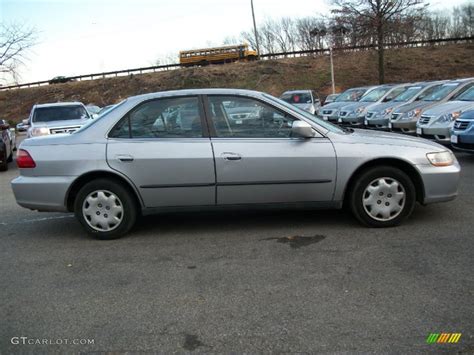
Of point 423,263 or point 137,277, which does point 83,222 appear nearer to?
point 137,277

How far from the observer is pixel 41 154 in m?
5.12

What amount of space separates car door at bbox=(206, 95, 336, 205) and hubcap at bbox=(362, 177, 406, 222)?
41 centimetres

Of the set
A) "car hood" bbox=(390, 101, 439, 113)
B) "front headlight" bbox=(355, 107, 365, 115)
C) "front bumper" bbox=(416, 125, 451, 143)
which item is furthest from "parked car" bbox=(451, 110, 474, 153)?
"front headlight" bbox=(355, 107, 365, 115)

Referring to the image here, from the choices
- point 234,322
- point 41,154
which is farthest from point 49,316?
point 41,154

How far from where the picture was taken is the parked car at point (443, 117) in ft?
32.8

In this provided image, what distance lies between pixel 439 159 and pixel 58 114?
35.8 ft

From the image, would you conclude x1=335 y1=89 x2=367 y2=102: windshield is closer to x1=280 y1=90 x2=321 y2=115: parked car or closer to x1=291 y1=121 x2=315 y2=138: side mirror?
x1=280 y1=90 x2=321 y2=115: parked car

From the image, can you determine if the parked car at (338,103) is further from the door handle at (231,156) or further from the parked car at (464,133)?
the door handle at (231,156)

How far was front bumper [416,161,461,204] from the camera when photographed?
5047 mm

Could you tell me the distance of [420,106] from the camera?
12312 millimetres

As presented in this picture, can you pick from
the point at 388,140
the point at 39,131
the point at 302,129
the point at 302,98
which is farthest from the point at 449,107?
the point at 39,131

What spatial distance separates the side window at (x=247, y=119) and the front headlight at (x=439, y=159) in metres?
1.54

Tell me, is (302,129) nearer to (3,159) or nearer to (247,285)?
(247,285)

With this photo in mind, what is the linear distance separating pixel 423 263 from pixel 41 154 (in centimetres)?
397
